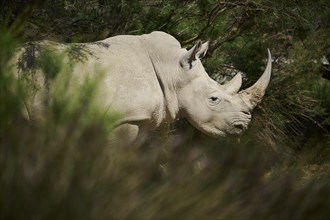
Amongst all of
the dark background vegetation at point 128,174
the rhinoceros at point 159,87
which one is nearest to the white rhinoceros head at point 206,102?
the rhinoceros at point 159,87

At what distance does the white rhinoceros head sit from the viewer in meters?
5.54

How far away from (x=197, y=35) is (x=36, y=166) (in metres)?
5.32

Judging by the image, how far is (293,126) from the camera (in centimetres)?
866

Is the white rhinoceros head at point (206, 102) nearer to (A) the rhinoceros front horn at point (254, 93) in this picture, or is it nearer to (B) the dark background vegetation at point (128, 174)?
(A) the rhinoceros front horn at point (254, 93)

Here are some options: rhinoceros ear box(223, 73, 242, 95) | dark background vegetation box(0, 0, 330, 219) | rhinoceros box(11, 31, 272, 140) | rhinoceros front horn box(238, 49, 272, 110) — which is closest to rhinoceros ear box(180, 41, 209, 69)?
rhinoceros box(11, 31, 272, 140)

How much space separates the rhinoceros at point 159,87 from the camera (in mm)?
4941

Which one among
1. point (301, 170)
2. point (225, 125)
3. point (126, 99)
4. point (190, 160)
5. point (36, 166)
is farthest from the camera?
point (225, 125)

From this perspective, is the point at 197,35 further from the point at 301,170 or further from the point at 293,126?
the point at 301,170

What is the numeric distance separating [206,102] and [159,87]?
45cm

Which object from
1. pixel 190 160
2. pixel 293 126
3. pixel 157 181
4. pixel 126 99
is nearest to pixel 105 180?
pixel 157 181

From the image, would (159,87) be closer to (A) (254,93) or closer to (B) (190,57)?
(B) (190,57)

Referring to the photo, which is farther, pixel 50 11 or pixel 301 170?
pixel 50 11

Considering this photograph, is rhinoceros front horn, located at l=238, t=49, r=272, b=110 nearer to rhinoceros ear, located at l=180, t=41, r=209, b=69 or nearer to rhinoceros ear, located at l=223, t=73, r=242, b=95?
rhinoceros ear, located at l=223, t=73, r=242, b=95

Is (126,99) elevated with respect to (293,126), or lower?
elevated
